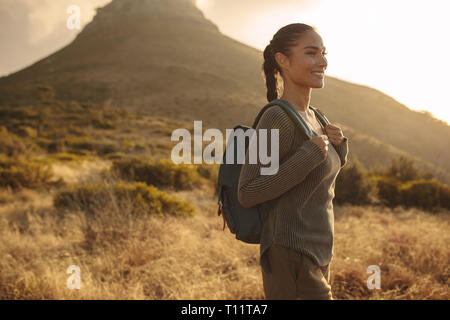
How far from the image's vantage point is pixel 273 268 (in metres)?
1.38

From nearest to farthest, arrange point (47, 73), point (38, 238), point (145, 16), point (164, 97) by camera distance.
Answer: point (38, 238) < point (164, 97) < point (47, 73) < point (145, 16)

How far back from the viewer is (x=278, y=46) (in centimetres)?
155

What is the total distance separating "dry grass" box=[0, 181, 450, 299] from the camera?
3.58 metres

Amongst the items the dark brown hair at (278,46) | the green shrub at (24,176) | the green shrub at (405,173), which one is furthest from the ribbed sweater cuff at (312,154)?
the green shrub at (405,173)

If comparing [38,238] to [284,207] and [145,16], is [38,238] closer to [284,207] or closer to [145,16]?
[284,207]

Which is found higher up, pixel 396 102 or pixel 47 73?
pixel 47 73

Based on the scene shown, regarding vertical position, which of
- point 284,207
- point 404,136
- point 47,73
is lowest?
point 284,207

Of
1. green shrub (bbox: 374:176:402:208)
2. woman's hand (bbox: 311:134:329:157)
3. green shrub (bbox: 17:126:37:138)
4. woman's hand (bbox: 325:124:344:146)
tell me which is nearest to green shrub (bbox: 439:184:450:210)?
green shrub (bbox: 374:176:402:208)

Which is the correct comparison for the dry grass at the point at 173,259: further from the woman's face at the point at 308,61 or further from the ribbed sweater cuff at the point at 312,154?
→ the woman's face at the point at 308,61

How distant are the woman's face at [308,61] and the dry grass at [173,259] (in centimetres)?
285

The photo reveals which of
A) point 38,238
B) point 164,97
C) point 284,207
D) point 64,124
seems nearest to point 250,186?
point 284,207

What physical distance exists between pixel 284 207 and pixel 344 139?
590 millimetres

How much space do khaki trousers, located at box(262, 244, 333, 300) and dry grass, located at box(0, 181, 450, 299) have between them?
2.40m

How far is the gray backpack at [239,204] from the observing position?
1400 mm
